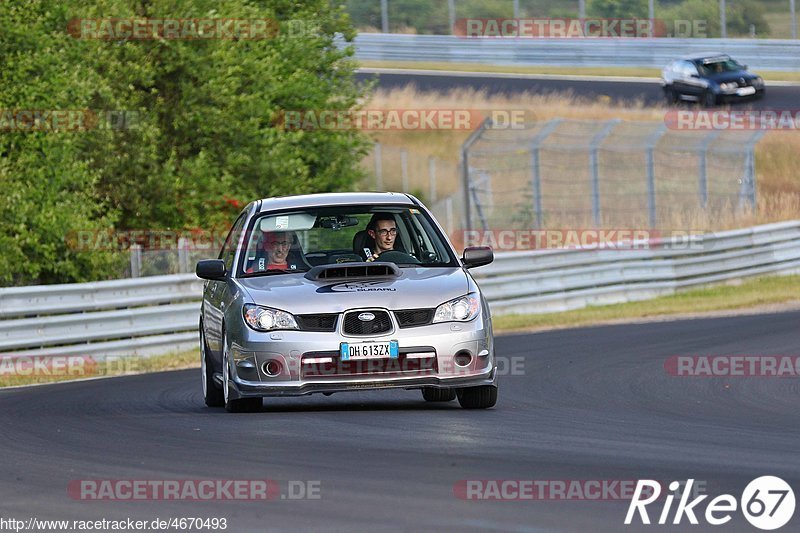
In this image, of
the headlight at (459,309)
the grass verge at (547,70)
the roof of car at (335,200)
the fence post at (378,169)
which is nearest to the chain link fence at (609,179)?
the fence post at (378,169)

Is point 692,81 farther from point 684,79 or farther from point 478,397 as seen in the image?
point 478,397

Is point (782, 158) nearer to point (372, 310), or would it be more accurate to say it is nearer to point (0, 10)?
point (0, 10)

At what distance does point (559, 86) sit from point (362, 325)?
40.3 m

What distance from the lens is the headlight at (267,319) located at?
10766mm

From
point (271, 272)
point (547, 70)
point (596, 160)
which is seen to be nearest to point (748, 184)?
point (596, 160)

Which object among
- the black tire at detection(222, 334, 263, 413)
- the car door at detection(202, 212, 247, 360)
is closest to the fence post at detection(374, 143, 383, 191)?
the car door at detection(202, 212, 247, 360)

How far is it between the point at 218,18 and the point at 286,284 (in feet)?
58.6

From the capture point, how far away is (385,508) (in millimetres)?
7023

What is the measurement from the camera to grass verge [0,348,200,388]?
18016mm

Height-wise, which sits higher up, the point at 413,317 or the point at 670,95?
the point at 413,317

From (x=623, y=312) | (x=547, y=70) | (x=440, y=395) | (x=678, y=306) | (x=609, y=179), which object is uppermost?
(x=440, y=395)

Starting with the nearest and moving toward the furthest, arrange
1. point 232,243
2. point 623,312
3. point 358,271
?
point 358,271 < point 232,243 < point 623,312

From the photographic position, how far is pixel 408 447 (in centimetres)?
904

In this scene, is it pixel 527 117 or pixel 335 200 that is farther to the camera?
pixel 527 117
